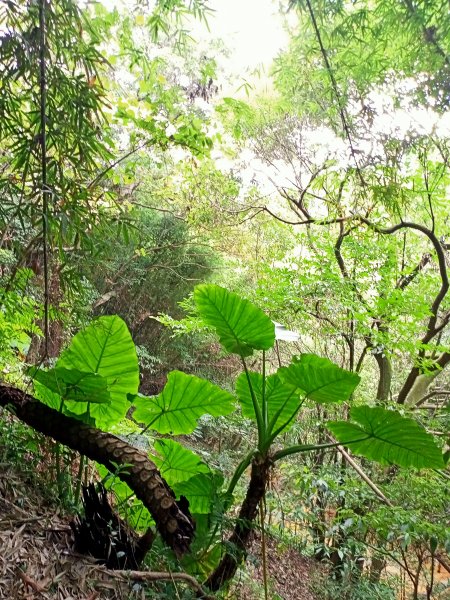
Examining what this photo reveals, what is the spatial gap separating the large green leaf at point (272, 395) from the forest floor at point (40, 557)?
2.47ft

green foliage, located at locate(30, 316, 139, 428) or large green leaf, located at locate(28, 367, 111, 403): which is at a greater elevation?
green foliage, located at locate(30, 316, 139, 428)

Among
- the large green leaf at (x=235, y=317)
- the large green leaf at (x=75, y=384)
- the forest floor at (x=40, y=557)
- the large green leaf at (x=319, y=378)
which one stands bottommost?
the forest floor at (x=40, y=557)

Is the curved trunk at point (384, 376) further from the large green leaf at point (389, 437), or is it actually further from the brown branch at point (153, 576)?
the brown branch at point (153, 576)

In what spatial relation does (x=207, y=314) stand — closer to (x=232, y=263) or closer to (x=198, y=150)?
(x=198, y=150)

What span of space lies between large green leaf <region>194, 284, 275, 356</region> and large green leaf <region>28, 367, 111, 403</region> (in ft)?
1.45

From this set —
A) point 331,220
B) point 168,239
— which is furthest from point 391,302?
point 168,239

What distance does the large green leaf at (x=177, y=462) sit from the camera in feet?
5.37

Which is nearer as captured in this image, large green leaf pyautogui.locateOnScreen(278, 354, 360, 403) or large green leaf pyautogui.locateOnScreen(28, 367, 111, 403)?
large green leaf pyautogui.locateOnScreen(28, 367, 111, 403)

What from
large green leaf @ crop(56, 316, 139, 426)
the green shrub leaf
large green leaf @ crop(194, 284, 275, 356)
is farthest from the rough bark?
large green leaf @ crop(56, 316, 139, 426)

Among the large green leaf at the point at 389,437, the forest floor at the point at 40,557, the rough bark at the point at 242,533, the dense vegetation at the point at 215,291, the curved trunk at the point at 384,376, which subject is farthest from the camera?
the curved trunk at the point at 384,376

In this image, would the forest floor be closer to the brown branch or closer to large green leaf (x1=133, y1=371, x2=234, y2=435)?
the brown branch

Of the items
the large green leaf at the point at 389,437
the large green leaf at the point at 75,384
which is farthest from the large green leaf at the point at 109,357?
the large green leaf at the point at 389,437

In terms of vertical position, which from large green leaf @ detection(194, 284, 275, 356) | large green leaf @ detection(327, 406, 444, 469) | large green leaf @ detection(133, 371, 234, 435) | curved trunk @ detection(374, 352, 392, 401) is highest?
curved trunk @ detection(374, 352, 392, 401)

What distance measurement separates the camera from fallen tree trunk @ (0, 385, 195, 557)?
1.25 m
